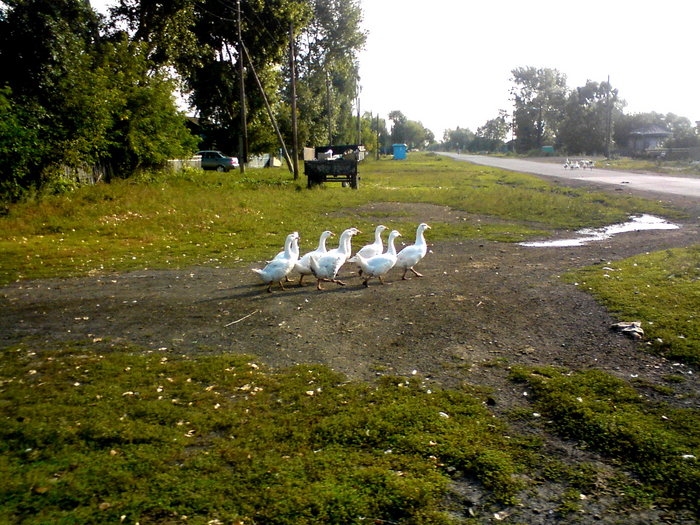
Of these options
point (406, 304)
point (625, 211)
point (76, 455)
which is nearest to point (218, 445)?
point (76, 455)

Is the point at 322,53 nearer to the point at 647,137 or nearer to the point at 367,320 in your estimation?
the point at 647,137

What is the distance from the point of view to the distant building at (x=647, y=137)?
80.1 m

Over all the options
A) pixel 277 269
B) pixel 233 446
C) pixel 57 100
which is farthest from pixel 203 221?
pixel 233 446

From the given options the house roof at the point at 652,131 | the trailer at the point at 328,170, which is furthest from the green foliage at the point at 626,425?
the house roof at the point at 652,131

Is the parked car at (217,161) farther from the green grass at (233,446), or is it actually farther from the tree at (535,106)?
the tree at (535,106)

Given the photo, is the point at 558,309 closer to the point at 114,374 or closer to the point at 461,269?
the point at 461,269

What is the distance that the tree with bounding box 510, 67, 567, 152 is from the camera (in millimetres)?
120938

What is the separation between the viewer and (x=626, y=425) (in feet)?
14.9

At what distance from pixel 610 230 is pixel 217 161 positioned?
121 ft

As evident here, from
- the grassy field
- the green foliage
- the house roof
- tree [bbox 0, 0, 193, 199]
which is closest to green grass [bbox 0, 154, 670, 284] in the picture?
tree [bbox 0, 0, 193, 199]

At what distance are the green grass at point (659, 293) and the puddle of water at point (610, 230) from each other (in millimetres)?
2413

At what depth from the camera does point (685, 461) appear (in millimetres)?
4023

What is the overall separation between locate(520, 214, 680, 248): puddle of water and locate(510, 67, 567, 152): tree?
4342 inches

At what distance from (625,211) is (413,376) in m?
15.6
